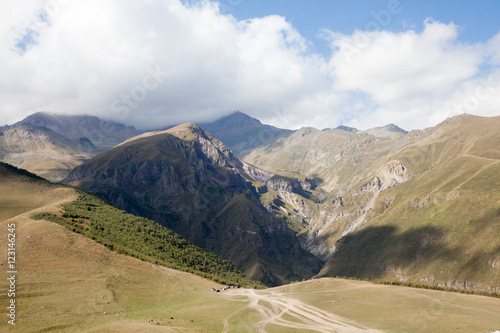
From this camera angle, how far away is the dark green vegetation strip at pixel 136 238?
250 feet

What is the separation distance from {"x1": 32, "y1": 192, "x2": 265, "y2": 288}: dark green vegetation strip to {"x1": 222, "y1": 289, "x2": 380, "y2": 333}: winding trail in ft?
89.7

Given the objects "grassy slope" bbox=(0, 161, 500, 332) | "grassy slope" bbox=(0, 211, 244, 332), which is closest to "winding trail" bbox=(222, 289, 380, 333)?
"grassy slope" bbox=(0, 161, 500, 332)

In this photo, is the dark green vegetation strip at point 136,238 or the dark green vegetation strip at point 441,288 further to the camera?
the dark green vegetation strip at point 136,238

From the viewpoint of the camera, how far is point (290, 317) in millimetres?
46906

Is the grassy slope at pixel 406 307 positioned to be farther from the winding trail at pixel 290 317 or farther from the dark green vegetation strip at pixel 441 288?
the dark green vegetation strip at pixel 441 288

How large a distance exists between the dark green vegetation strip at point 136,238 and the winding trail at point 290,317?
27.3 meters

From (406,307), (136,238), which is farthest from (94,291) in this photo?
(406,307)

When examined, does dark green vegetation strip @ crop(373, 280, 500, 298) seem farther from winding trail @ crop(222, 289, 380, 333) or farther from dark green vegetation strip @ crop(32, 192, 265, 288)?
dark green vegetation strip @ crop(32, 192, 265, 288)

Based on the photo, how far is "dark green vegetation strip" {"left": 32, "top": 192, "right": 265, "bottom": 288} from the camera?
250 ft

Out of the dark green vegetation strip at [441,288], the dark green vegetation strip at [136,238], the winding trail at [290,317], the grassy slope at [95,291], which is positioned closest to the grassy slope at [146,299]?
the grassy slope at [95,291]

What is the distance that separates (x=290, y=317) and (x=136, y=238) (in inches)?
2435

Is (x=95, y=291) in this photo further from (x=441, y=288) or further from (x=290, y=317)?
(x=441, y=288)

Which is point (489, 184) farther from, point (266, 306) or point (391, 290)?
point (266, 306)

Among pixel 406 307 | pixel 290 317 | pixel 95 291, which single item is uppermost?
pixel 95 291
